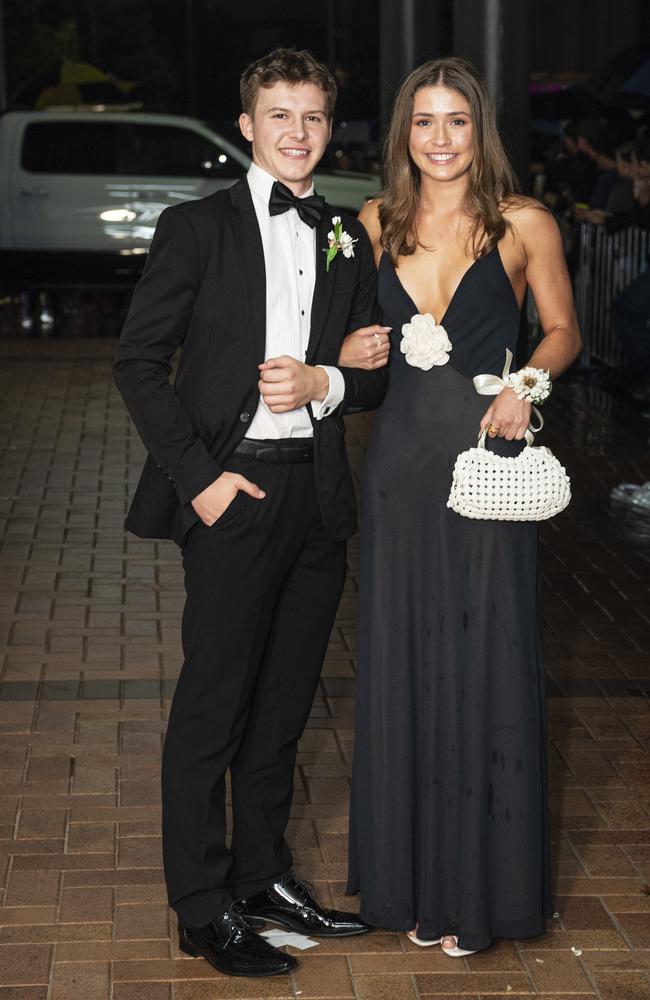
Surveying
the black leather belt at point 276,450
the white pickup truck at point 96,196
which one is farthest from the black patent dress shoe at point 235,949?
the white pickup truck at point 96,196

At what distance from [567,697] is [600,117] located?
36.0ft

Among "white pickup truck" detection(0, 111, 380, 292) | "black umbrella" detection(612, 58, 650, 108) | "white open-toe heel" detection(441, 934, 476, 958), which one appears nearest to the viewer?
"white open-toe heel" detection(441, 934, 476, 958)

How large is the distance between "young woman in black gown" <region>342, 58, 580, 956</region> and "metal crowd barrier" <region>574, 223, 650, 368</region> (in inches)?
347

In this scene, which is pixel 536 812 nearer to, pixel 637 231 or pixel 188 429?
pixel 188 429

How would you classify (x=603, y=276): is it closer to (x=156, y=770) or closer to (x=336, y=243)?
(x=156, y=770)

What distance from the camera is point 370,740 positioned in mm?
3986

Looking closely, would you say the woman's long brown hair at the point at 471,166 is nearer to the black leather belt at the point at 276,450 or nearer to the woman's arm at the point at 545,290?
the woman's arm at the point at 545,290

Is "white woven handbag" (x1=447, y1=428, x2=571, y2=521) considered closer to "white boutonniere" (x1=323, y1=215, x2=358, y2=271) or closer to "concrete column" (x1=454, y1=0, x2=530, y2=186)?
"white boutonniere" (x1=323, y1=215, x2=358, y2=271)

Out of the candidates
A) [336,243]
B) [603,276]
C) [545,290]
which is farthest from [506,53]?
[336,243]

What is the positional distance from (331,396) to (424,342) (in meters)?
0.28

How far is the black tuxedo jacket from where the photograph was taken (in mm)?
3594

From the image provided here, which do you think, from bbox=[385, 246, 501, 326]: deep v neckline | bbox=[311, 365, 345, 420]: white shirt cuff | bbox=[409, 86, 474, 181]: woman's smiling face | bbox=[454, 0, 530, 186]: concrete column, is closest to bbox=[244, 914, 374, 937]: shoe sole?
bbox=[311, 365, 345, 420]: white shirt cuff

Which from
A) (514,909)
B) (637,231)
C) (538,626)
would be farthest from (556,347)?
(637,231)

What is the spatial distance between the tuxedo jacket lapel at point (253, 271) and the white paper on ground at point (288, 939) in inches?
58.3
